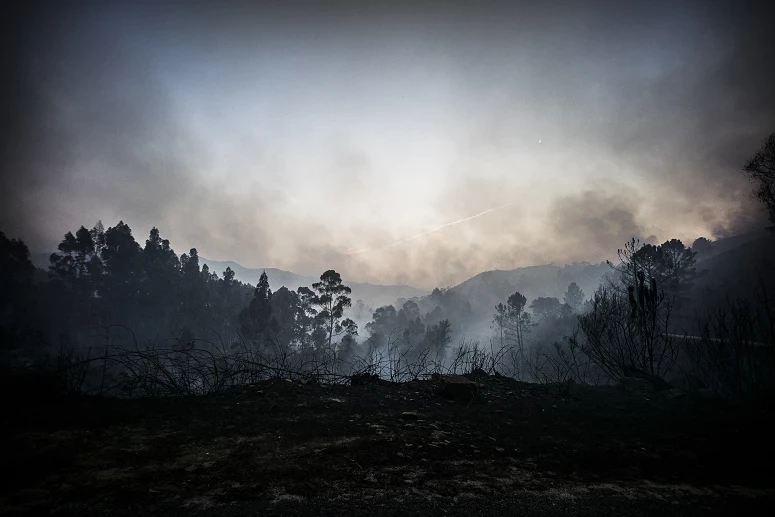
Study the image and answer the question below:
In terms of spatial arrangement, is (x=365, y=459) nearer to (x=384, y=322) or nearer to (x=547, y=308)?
(x=384, y=322)

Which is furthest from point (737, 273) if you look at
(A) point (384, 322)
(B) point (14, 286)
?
(B) point (14, 286)

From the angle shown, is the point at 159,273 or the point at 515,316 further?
the point at 515,316

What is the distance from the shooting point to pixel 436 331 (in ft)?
186

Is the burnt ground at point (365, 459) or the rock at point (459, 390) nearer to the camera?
the burnt ground at point (365, 459)

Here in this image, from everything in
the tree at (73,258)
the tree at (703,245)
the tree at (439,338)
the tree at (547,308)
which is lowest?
the tree at (439,338)

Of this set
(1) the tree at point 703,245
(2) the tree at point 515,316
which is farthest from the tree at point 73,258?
(1) the tree at point 703,245

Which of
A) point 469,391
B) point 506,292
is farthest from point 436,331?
point 506,292

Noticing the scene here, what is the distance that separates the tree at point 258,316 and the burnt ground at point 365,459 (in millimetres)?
37331

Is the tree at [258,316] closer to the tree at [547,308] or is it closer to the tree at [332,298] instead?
the tree at [332,298]

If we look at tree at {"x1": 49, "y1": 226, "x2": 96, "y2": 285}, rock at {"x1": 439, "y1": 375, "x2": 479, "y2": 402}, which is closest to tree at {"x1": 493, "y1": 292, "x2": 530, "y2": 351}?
rock at {"x1": 439, "y1": 375, "x2": 479, "y2": 402}

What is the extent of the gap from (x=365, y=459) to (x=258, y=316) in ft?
135

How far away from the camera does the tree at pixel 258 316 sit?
3938 cm

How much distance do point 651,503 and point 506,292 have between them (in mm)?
147366

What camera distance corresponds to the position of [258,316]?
4016 centimetres
